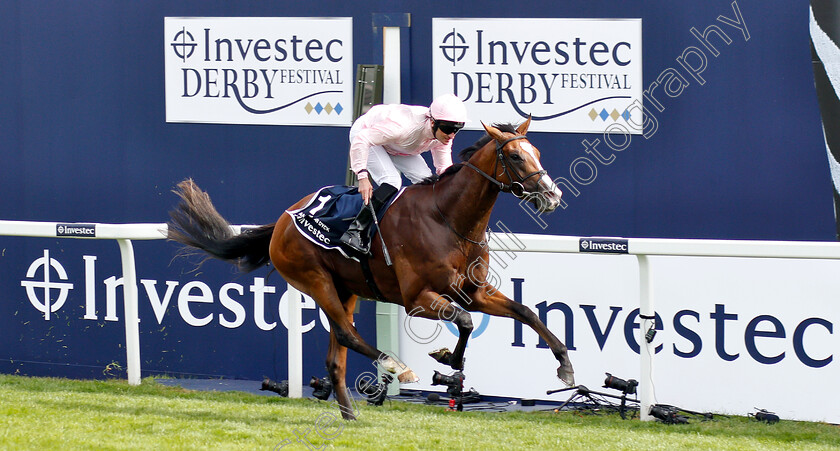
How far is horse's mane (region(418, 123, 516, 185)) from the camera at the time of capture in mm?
A: 5277

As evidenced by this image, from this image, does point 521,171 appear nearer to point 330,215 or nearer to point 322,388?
point 330,215

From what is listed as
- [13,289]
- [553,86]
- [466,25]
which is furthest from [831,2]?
[13,289]

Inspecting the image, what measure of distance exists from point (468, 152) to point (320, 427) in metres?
1.43

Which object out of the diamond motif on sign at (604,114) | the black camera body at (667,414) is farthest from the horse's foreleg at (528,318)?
the diamond motif on sign at (604,114)

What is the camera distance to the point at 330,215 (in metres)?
5.77

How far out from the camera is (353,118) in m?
6.95

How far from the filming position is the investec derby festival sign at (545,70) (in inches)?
260

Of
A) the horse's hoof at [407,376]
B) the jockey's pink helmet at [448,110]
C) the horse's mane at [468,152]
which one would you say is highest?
the jockey's pink helmet at [448,110]

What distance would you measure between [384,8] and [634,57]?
1517 millimetres

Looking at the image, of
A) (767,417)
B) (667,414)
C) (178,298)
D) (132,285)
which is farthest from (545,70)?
(178,298)

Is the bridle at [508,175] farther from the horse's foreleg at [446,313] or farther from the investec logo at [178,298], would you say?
the investec logo at [178,298]

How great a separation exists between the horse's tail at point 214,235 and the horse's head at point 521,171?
5.41ft

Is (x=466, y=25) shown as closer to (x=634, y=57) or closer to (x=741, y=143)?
(x=634, y=57)

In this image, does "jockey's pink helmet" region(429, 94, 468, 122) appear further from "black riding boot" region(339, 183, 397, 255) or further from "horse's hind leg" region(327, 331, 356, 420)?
"horse's hind leg" region(327, 331, 356, 420)
